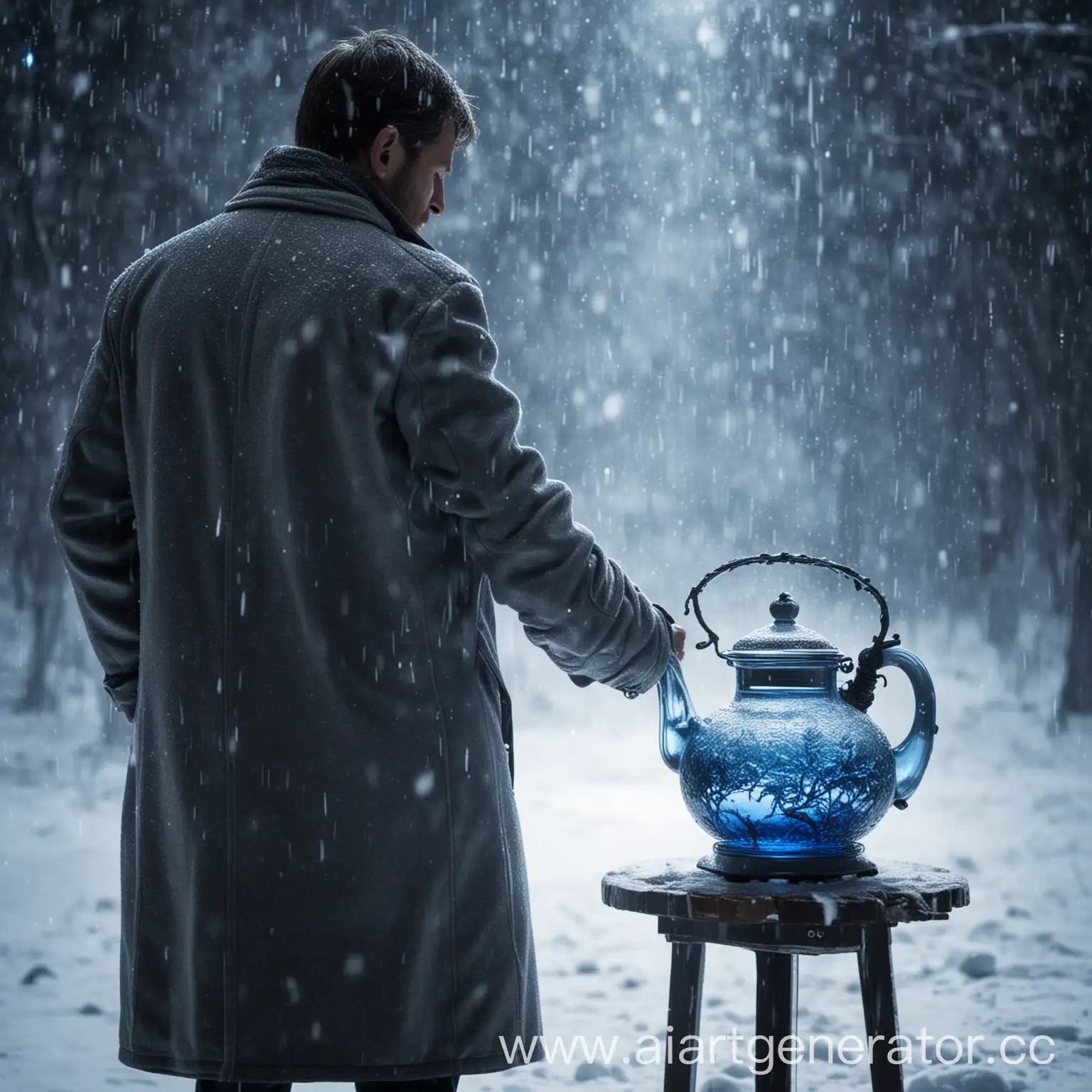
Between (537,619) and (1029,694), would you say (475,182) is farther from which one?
(537,619)

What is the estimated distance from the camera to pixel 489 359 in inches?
33.9

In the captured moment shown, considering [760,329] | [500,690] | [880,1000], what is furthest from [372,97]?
[760,329]

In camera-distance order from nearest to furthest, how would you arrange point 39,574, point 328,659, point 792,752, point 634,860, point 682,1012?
point 328,659
point 792,752
point 682,1012
point 634,860
point 39,574

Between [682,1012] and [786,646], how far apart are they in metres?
0.32

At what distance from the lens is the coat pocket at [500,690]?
88cm

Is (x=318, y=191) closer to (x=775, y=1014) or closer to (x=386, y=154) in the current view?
(x=386, y=154)

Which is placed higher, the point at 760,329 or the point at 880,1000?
the point at 760,329

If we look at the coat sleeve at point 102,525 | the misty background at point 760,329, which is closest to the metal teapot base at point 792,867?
the coat sleeve at point 102,525

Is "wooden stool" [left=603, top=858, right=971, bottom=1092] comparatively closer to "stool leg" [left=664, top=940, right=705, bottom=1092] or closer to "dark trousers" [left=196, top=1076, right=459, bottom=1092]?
"stool leg" [left=664, top=940, right=705, bottom=1092]

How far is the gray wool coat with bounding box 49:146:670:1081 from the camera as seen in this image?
81 centimetres

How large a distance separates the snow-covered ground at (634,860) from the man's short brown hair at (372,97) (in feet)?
4.19

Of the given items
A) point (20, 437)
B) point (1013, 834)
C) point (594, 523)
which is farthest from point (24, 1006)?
point (1013, 834)

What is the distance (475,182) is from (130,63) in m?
0.94

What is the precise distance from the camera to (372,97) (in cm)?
92
